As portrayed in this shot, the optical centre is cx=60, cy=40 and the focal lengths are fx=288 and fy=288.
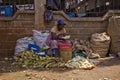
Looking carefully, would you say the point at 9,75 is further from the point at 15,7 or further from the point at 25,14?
the point at 15,7

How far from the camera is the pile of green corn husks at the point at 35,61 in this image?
7859 millimetres

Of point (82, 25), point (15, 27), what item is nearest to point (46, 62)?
point (15, 27)

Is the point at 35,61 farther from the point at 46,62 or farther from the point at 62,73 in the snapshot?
the point at 62,73

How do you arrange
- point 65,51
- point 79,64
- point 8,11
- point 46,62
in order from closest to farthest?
point 79,64 → point 46,62 → point 65,51 → point 8,11

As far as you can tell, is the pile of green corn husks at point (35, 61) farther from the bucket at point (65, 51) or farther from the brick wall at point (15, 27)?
the brick wall at point (15, 27)

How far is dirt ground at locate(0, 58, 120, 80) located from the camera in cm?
670

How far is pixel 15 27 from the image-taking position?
9.57 m

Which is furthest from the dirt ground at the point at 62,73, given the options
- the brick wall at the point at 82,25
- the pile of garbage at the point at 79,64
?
the brick wall at the point at 82,25

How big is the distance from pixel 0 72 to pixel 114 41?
382 centimetres

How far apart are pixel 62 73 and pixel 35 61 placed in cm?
132

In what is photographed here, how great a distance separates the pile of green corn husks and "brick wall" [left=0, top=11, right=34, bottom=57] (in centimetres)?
117

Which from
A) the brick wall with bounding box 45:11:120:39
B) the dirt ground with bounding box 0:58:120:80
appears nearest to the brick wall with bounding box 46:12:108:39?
the brick wall with bounding box 45:11:120:39

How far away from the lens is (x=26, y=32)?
9.62 metres

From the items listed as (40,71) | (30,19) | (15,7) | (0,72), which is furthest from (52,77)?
Result: (15,7)
